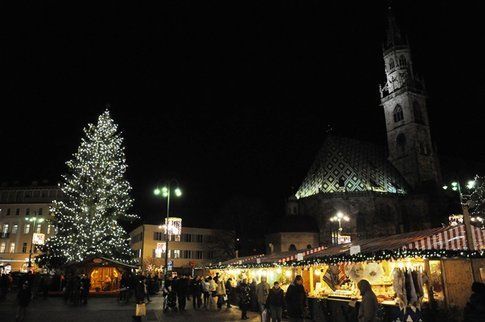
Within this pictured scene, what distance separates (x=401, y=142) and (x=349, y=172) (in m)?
12.5

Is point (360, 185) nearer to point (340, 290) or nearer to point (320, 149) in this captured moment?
point (320, 149)

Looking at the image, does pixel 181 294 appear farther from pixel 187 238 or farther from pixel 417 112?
pixel 417 112

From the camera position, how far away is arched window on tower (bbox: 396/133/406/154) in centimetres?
6006

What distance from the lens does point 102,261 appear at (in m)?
27.6

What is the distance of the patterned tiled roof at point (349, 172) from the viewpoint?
53719 mm

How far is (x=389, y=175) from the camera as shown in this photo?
5709cm

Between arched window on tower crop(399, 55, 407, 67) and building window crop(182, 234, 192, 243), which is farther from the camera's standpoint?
building window crop(182, 234, 192, 243)

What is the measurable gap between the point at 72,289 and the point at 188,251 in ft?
138

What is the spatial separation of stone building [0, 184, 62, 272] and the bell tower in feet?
201

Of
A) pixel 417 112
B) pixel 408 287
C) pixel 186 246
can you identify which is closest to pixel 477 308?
pixel 408 287

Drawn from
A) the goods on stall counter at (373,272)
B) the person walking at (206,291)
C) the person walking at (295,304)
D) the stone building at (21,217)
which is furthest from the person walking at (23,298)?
the stone building at (21,217)

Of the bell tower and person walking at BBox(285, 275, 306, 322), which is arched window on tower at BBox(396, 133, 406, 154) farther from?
person walking at BBox(285, 275, 306, 322)

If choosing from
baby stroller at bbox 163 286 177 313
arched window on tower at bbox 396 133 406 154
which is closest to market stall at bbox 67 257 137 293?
baby stroller at bbox 163 286 177 313

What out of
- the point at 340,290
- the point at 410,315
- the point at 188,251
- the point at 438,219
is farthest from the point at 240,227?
the point at 410,315
